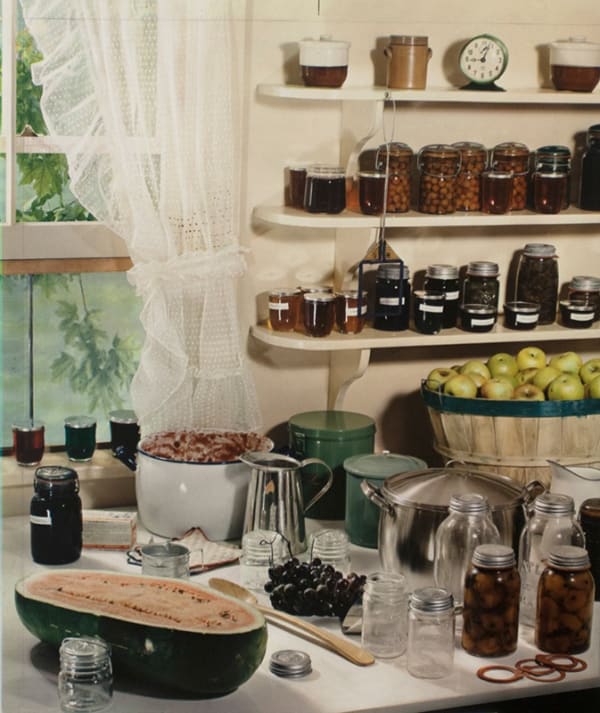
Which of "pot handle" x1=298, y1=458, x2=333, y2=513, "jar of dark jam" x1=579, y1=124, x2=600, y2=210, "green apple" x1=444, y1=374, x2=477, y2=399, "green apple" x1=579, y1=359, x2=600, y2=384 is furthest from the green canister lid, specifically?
"jar of dark jam" x1=579, y1=124, x2=600, y2=210

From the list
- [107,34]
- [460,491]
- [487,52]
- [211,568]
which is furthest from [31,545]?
[487,52]

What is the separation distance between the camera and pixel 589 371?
8.53ft

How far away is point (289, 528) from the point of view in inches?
93.4

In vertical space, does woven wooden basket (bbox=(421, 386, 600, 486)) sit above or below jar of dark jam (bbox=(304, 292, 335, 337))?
below

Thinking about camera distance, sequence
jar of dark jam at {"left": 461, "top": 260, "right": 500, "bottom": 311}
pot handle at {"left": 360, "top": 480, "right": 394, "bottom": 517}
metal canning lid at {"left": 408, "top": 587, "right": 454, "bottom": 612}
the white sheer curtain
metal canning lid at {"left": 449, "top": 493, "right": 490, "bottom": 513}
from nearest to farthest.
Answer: metal canning lid at {"left": 408, "top": 587, "right": 454, "bottom": 612} < metal canning lid at {"left": 449, "top": 493, "right": 490, "bottom": 513} < pot handle at {"left": 360, "top": 480, "right": 394, "bottom": 517} < the white sheer curtain < jar of dark jam at {"left": 461, "top": 260, "right": 500, "bottom": 311}

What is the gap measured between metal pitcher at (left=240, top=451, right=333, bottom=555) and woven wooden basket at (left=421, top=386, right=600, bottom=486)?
1.13 ft

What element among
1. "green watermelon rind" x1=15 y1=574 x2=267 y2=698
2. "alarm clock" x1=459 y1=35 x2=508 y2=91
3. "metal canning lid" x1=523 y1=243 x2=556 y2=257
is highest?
"alarm clock" x1=459 y1=35 x2=508 y2=91

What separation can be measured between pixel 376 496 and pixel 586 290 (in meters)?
0.79

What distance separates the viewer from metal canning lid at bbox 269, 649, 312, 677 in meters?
1.93

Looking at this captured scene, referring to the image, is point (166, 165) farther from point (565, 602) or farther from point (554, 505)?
point (565, 602)

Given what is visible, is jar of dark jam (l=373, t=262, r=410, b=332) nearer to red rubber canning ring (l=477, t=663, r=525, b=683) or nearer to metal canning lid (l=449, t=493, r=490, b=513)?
metal canning lid (l=449, t=493, r=490, b=513)

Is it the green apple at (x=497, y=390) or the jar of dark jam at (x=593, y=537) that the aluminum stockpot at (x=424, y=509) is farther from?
the green apple at (x=497, y=390)

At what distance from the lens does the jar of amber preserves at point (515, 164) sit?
2.64 metres

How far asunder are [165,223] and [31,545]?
637 mm
